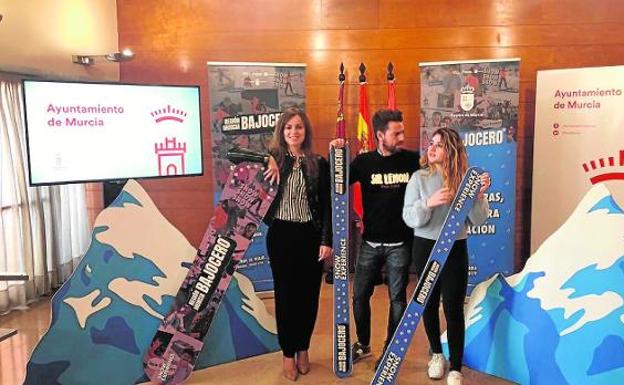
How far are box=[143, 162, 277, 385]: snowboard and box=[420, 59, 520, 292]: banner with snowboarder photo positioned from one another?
2073 millimetres

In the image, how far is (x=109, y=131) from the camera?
3.90 metres

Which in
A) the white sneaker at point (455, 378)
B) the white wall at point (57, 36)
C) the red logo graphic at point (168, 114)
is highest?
the white wall at point (57, 36)

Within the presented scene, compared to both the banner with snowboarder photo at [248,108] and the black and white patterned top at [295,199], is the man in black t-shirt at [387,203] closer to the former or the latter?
the black and white patterned top at [295,199]

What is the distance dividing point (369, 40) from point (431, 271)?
2814mm

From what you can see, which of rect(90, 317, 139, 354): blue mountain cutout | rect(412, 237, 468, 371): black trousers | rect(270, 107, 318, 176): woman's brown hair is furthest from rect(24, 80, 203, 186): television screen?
rect(412, 237, 468, 371): black trousers

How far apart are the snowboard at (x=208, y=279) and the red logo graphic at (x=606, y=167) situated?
8.97 feet

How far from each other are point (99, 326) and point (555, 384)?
2170 mm

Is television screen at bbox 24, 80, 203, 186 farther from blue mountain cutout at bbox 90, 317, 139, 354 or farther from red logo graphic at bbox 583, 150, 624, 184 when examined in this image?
red logo graphic at bbox 583, 150, 624, 184

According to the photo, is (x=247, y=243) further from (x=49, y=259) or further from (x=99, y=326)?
(x=49, y=259)

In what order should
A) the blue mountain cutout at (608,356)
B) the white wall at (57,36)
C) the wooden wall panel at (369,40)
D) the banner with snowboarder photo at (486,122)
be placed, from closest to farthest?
1. the blue mountain cutout at (608,356)
2. the white wall at (57,36)
3. the banner with snowboarder photo at (486,122)
4. the wooden wall panel at (369,40)

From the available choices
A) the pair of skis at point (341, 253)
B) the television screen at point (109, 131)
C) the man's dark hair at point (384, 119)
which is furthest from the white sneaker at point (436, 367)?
the television screen at point (109, 131)

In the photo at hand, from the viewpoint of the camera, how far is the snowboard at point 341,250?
276 centimetres

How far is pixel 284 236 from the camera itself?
2.80 m

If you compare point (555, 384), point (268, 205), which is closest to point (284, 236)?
point (268, 205)
